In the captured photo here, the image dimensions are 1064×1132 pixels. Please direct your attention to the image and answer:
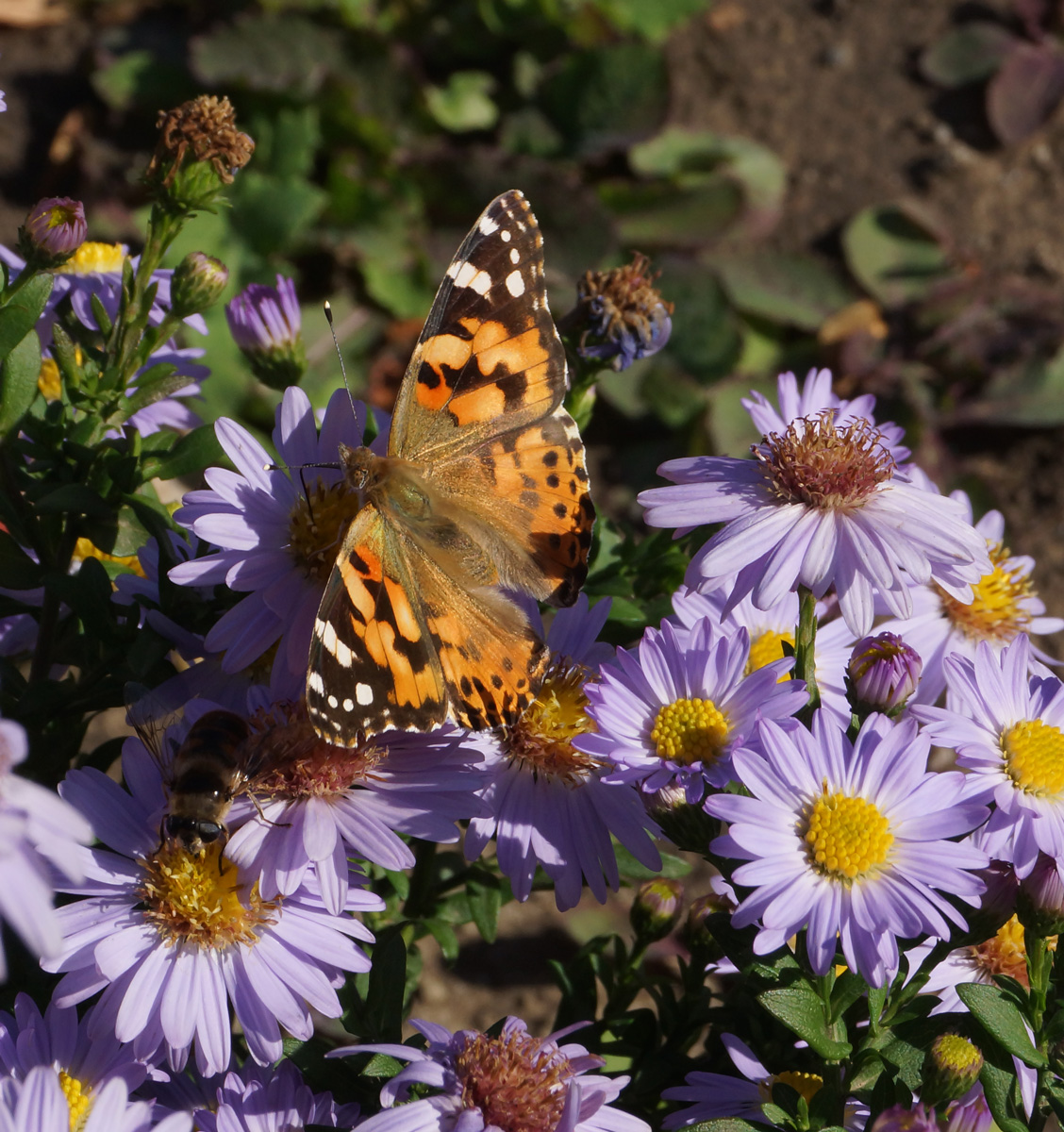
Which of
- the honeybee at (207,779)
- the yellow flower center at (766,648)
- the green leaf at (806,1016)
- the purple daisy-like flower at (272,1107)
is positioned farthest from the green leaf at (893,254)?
the purple daisy-like flower at (272,1107)

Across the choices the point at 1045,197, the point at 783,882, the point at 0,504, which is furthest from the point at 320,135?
the point at 783,882

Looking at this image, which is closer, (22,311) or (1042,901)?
(1042,901)

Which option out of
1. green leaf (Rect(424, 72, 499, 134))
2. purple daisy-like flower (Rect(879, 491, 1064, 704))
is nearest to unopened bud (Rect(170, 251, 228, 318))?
purple daisy-like flower (Rect(879, 491, 1064, 704))

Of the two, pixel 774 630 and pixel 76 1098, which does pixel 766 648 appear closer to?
pixel 774 630

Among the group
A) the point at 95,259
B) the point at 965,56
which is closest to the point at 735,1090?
the point at 95,259

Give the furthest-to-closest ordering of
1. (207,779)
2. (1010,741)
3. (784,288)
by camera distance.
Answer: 1. (784,288)
2. (1010,741)
3. (207,779)

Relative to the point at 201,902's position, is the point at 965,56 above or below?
above
